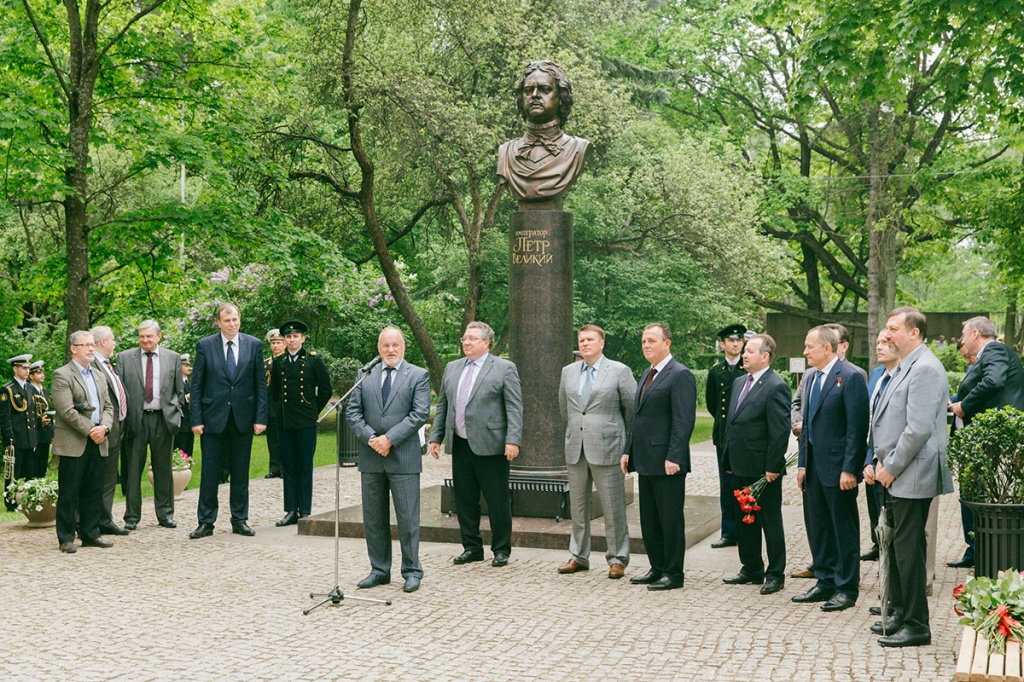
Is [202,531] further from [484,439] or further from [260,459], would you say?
[260,459]

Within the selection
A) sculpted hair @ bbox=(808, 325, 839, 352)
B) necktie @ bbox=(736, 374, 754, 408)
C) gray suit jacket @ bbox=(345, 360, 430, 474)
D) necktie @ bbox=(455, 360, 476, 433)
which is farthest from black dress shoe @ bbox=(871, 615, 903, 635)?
necktie @ bbox=(455, 360, 476, 433)

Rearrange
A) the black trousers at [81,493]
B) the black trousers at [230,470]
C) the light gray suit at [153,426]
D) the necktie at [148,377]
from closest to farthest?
the black trousers at [81,493]
the black trousers at [230,470]
the light gray suit at [153,426]
the necktie at [148,377]

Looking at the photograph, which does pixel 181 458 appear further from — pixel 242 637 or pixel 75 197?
pixel 242 637

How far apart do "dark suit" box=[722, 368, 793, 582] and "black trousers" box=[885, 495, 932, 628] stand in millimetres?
1584

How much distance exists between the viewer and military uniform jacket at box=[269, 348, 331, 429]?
39.1 feet

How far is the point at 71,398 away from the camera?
403 inches

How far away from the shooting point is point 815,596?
8016mm

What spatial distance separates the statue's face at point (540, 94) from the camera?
462 inches

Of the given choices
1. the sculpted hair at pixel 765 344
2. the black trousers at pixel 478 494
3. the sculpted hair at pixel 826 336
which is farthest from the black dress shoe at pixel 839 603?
the black trousers at pixel 478 494

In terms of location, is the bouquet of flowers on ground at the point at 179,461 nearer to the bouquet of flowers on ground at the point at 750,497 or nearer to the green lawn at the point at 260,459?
the green lawn at the point at 260,459

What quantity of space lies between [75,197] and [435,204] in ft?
29.1

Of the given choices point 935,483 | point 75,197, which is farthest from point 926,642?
point 75,197

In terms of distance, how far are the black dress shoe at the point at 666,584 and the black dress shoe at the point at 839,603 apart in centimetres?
116

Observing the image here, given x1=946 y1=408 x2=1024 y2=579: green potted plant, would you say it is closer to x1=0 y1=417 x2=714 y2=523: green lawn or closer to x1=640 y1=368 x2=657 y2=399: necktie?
x1=640 y1=368 x2=657 y2=399: necktie
